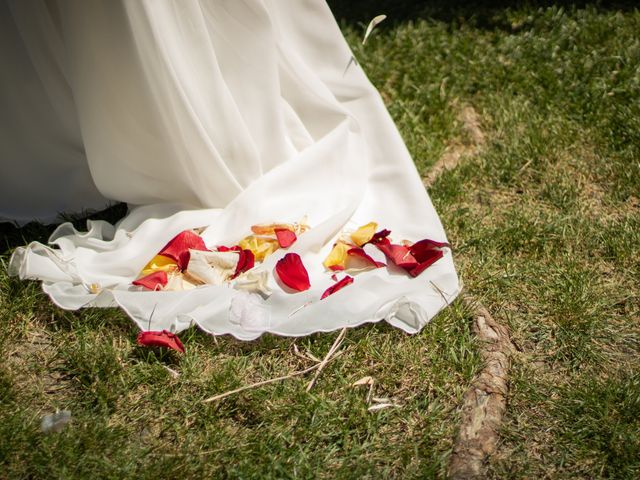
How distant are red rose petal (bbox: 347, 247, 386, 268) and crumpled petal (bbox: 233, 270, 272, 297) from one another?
36 centimetres

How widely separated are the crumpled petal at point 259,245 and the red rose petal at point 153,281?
32 centimetres

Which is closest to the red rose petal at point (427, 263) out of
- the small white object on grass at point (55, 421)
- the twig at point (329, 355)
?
the twig at point (329, 355)

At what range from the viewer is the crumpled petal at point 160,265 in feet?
8.63

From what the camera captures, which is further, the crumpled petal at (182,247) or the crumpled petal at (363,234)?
the crumpled petal at (363,234)

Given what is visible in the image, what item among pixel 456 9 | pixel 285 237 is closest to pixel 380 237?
pixel 285 237

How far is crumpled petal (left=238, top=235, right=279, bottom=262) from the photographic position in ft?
8.93

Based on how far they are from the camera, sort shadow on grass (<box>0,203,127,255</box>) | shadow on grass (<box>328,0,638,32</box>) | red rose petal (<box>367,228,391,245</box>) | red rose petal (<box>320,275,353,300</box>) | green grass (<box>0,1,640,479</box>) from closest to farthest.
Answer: green grass (<box>0,1,640,479</box>) < red rose petal (<box>320,275,353,300</box>) < red rose petal (<box>367,228,391,245</box>) < shadow on grass (<box>0,203,127,255</box>) < shadow on grass (<box>328,0,638,32</box>)

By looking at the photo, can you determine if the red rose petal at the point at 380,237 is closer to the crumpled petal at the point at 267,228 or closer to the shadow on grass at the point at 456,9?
the crumpled petal at the point at 267,228

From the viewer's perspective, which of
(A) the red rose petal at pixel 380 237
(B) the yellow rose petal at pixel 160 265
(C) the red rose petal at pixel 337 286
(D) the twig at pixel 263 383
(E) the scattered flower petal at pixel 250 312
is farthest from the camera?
(A) the red rose petal at pixel 380 237

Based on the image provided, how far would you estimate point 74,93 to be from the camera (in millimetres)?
2703

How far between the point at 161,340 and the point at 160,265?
1.29 feet

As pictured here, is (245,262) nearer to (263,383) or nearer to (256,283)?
(256,283)

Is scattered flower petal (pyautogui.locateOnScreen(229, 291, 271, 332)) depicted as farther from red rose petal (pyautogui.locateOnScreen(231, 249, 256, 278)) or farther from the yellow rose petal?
the yellow rose petal

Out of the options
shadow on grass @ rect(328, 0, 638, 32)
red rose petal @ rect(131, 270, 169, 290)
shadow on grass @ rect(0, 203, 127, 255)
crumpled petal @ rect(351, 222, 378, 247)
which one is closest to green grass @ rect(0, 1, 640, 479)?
shadow on grass @ rect(0, 203, 127, 255)
